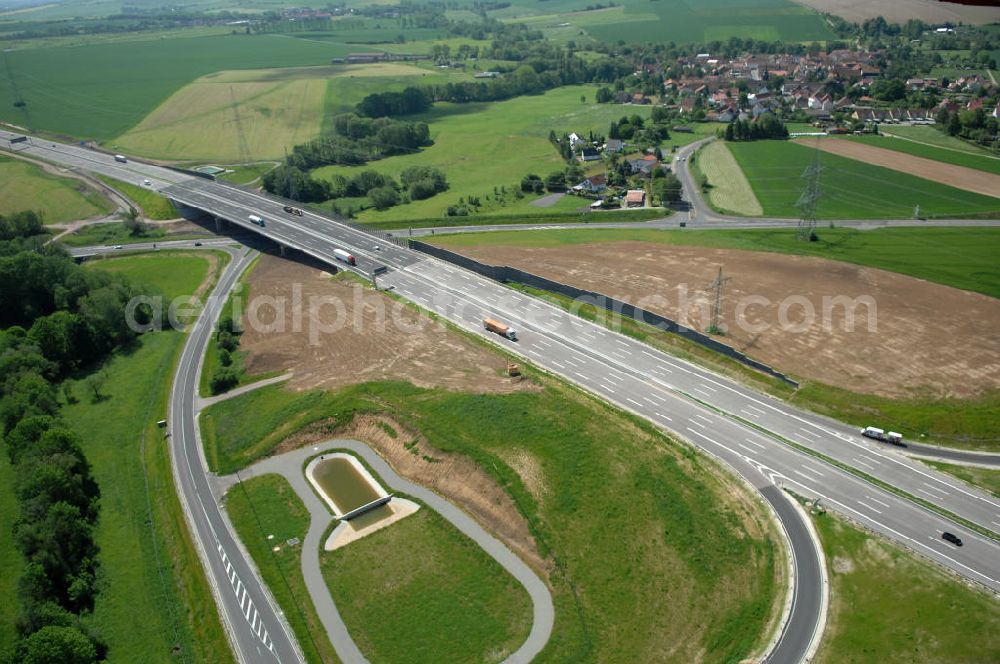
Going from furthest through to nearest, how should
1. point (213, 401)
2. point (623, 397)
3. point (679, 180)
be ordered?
1. point (679, 180)
2. point (213, 401)
3. point (623, 397)

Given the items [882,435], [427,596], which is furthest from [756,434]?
[427,596]

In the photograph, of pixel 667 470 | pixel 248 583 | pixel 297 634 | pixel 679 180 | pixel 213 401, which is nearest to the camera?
pixel 297 634

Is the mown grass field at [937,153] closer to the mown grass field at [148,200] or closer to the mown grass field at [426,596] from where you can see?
the mown grass field at [426,596]

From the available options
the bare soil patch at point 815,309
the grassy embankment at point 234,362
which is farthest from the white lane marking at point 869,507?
the grassy embankment at point 234,362

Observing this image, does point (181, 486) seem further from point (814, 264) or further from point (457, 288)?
point (814, 264)

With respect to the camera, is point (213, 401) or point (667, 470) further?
point (213, 401)

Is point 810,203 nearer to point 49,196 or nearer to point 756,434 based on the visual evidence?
point 756,434

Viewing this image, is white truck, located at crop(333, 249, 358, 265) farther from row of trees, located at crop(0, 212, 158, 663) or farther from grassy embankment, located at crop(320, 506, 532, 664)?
grassy embankment, located at crop(320, 506, 532, 664)

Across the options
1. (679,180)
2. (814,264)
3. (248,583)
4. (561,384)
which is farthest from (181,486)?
(679,180)
